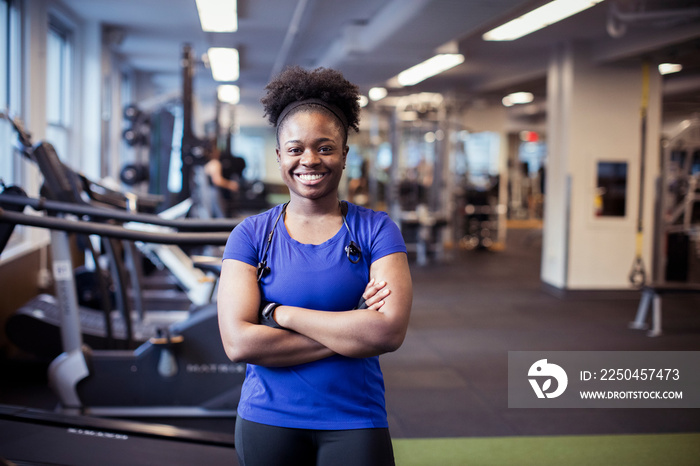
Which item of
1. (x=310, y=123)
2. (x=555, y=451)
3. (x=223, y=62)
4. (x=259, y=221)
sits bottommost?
(x=555, y=451)

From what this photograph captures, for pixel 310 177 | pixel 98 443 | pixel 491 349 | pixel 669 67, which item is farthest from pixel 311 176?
pixel 669 67

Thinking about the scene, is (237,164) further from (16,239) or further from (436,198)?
(16,239)

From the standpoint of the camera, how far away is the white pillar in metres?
7.19

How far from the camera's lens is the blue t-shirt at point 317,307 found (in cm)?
134

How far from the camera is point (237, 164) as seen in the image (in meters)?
11.1

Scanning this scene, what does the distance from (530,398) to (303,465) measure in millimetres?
2842

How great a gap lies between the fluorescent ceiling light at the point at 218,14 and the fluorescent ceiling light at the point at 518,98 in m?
6.67

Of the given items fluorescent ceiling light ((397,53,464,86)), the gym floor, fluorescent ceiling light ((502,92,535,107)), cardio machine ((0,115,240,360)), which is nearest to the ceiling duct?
fluorescent ceiling light ((397,53,464,86))

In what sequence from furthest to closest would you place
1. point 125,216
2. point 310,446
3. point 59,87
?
point 59,87, point 125,216, point 310,446

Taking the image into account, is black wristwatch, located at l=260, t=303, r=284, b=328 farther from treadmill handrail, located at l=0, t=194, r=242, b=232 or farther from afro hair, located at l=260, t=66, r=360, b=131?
treadmill handrail, located at l=0, t=194, r=242, b=232

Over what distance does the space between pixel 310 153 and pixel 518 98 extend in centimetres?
1200

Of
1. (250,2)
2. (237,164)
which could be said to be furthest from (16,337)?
(237,164)

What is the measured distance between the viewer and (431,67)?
27.8 feet

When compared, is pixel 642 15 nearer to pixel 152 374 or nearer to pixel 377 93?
pixel 152 374
